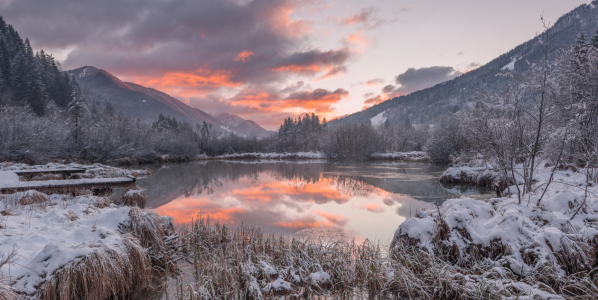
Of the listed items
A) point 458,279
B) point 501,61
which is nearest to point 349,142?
point 458,279

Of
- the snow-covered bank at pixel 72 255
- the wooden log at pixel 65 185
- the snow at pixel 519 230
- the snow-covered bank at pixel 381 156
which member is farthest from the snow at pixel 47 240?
the snow-covered bank at pixel 381 156

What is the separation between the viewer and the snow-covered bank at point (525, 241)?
3740 millimetres

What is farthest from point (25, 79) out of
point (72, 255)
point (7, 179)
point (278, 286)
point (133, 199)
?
point (278, 286)

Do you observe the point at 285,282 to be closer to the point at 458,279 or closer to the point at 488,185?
the point at 458,279

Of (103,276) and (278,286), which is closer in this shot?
(103,276)

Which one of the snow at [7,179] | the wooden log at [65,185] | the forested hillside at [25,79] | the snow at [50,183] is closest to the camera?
the wooden log at [65,185]

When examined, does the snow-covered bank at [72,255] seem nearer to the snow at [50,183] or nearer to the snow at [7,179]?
the snow at [50,183]

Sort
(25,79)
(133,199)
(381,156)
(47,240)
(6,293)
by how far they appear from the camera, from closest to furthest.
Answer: (6,293) < (47,240) < (133,199) < (381,156) < (25,79)

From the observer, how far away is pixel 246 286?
395 centimetres

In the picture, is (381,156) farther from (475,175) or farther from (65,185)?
(65,185)

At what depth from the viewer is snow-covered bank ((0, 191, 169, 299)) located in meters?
3.12

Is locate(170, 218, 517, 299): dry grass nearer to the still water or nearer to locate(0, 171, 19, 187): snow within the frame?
the still water

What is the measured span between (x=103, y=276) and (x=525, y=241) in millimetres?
6624

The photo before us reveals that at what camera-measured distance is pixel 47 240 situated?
3.92 meters
